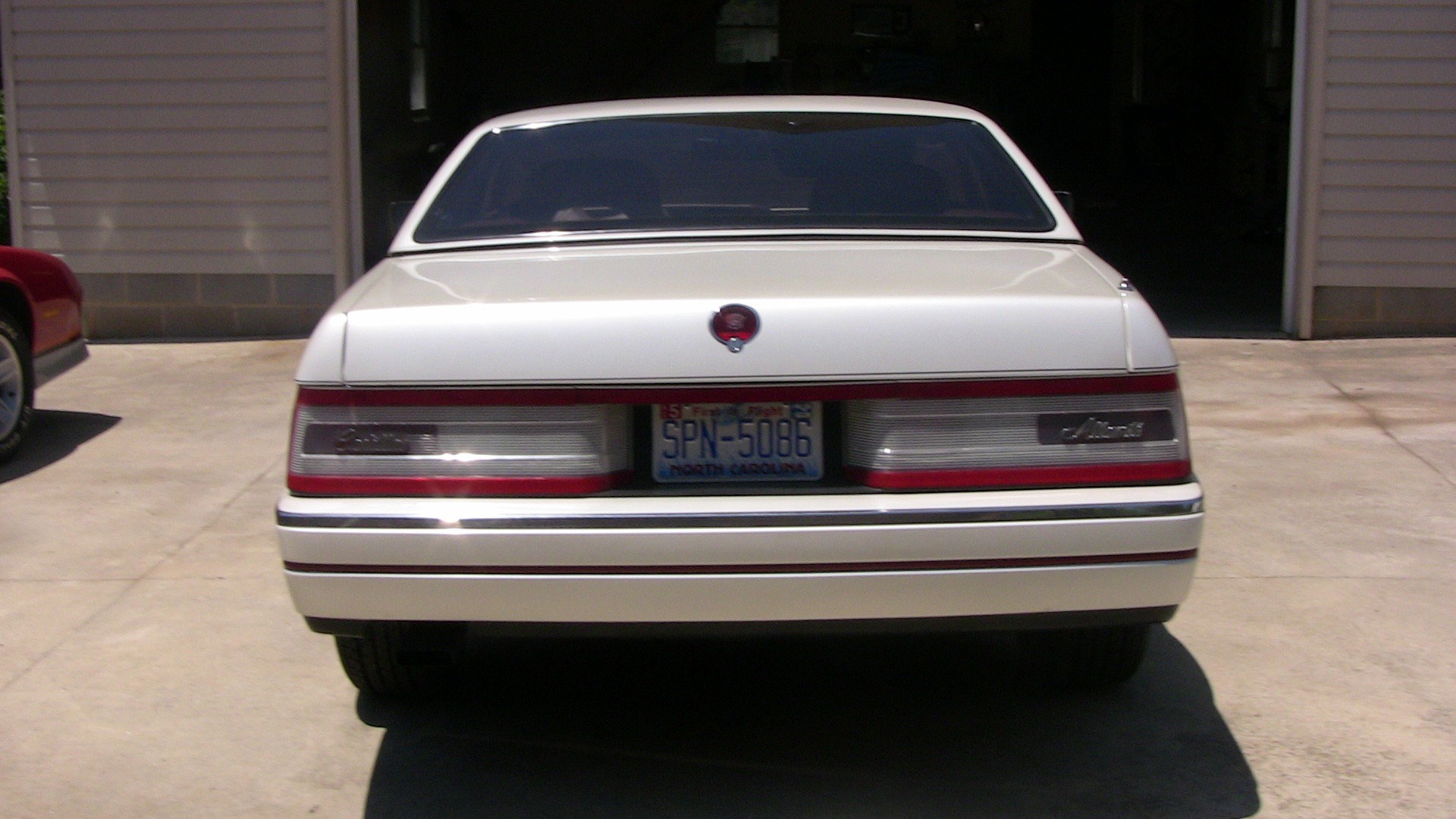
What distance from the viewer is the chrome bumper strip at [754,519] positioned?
2.96m

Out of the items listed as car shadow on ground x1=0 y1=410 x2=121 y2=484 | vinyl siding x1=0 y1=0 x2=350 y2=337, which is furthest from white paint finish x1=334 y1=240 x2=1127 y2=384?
vinyl siding x1=0 y1=0 x2=350 y2=337

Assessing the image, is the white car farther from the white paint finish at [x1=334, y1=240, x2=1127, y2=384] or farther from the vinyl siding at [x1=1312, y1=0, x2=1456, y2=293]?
the vinyl siding at [x1=1312, y1=0, x2=1456, y2=293]

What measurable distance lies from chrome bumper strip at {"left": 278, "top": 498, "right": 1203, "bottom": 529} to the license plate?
0.14 m

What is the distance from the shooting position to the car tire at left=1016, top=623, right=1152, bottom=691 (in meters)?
3.75

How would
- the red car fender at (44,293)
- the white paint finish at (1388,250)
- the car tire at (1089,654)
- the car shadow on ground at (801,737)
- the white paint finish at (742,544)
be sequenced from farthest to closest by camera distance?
the white paint finish at (1388,250) → the red car fender at (44,293) → the car tire at (1089,654) → the car shadow on ground at (801,737) → the white paint finish at (742,544)

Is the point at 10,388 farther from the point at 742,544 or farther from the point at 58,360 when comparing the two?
the point at 742,544

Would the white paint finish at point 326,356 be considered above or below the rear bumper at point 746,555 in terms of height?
above

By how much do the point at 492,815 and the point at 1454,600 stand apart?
305 centimetres

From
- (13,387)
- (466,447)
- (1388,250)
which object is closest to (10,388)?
(13,387)

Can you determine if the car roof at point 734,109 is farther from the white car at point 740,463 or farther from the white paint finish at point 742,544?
the white paint finish at point 742,544

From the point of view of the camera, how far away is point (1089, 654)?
12.5ft

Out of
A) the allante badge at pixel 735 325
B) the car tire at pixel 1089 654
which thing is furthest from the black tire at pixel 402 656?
the car tire at pixel 1089 654

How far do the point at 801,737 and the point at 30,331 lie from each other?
187 inches

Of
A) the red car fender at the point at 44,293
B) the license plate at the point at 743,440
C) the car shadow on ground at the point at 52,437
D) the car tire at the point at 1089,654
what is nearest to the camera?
the license plate at the point at 743,440
